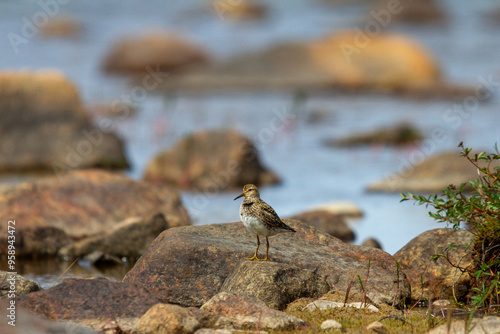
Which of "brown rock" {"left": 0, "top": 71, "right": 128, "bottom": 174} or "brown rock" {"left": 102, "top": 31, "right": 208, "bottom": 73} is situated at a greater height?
"brown rock" {"left": 102, "top": 31, "right": 208, "bottom": 73}

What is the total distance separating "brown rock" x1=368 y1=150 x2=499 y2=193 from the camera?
11.8 metres

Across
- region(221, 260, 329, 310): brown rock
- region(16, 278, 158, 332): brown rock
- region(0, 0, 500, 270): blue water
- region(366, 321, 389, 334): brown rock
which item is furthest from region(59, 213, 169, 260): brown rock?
region(366, 321, 389, 334): brown rock

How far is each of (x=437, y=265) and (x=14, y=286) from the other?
3412 mm

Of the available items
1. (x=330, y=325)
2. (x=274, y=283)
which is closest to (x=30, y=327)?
(x=330, y=325)

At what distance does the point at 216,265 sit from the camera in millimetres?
6789

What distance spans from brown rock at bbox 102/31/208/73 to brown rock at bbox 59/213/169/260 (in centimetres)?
1650

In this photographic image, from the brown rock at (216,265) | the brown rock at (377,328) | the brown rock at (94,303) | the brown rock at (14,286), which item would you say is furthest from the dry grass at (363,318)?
the brown rock at (14,286)

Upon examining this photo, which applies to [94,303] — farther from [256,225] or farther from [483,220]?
[483,220]

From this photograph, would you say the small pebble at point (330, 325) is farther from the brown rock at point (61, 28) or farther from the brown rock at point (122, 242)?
the brown rock at point (61, 28)

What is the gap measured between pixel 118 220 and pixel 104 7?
28304mm

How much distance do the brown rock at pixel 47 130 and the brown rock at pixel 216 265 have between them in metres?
6.72

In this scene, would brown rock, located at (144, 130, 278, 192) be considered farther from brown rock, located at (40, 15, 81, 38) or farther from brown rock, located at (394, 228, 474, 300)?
brown rock, located at (40, 15, 81, 38)

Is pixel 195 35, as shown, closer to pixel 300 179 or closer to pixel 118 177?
pixel 300 179

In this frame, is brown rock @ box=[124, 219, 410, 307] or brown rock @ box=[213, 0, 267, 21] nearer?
brown rock @ box=[124, 219, 410, 307]
